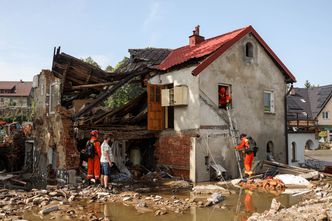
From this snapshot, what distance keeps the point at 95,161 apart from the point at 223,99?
638cm

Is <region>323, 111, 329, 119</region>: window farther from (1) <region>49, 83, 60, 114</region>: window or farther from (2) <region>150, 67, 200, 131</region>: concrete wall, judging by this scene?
(1) <region>49, 83, 60, 114</region>: window

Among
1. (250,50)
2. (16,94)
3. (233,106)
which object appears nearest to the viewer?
(233,106)

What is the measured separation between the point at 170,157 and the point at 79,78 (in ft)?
18.0

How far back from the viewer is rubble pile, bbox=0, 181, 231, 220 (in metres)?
7.95

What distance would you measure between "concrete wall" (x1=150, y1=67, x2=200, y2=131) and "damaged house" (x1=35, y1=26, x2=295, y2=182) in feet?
0.14

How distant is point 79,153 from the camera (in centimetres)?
1317

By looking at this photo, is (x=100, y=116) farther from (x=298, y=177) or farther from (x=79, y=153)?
(x=298, y=177)

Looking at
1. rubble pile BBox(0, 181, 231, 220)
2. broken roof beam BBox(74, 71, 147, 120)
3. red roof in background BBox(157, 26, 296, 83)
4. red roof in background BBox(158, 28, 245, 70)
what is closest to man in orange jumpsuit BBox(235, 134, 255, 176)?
rubble pile BBox(0, 181, 231, 220)

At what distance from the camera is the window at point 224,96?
14.2m

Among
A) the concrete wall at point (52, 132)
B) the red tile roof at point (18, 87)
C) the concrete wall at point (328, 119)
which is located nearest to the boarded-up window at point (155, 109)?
the concrete wall at point (52, 132)

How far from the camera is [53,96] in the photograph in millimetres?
15227

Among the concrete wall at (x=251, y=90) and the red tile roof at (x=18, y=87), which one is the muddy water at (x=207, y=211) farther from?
the red tile roof at (x=18, y=87)

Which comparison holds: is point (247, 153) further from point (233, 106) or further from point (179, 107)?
point (179, 107)

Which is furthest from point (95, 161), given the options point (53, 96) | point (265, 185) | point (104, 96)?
point (265, 185)
